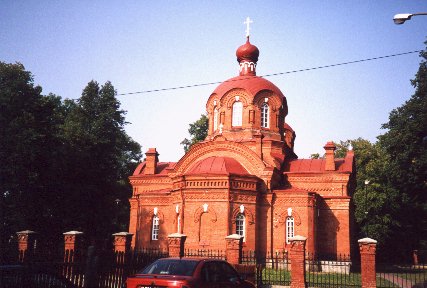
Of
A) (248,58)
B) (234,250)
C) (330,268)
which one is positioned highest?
(248,58)

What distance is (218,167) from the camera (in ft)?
80.2

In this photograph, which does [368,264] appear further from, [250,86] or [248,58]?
[248,58]

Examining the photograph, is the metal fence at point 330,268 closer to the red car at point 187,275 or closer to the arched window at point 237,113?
the red car at point 187,275

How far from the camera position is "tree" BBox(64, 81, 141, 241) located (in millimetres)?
28391

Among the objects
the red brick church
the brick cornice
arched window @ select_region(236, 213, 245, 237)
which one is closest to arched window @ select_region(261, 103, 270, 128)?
the red brick church

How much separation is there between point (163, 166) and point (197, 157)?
5.08 metres

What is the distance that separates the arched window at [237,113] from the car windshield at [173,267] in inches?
835

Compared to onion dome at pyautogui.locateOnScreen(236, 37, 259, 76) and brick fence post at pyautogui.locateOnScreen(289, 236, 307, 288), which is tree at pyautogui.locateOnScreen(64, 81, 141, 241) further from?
brick fence post at pyautogui.locateOnScreen(289, 236, 307, 288)

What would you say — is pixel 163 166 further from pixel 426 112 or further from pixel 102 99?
pixel 426 112

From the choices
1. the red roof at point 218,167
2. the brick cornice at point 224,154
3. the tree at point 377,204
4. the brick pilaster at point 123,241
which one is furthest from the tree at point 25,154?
the tree at point 377,204

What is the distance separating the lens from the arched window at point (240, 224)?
77.5 ft

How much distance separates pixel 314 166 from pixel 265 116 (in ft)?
16.8

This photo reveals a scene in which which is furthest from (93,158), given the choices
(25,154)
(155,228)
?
(25,154)

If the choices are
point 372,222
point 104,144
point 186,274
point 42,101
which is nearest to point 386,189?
point 372,222
